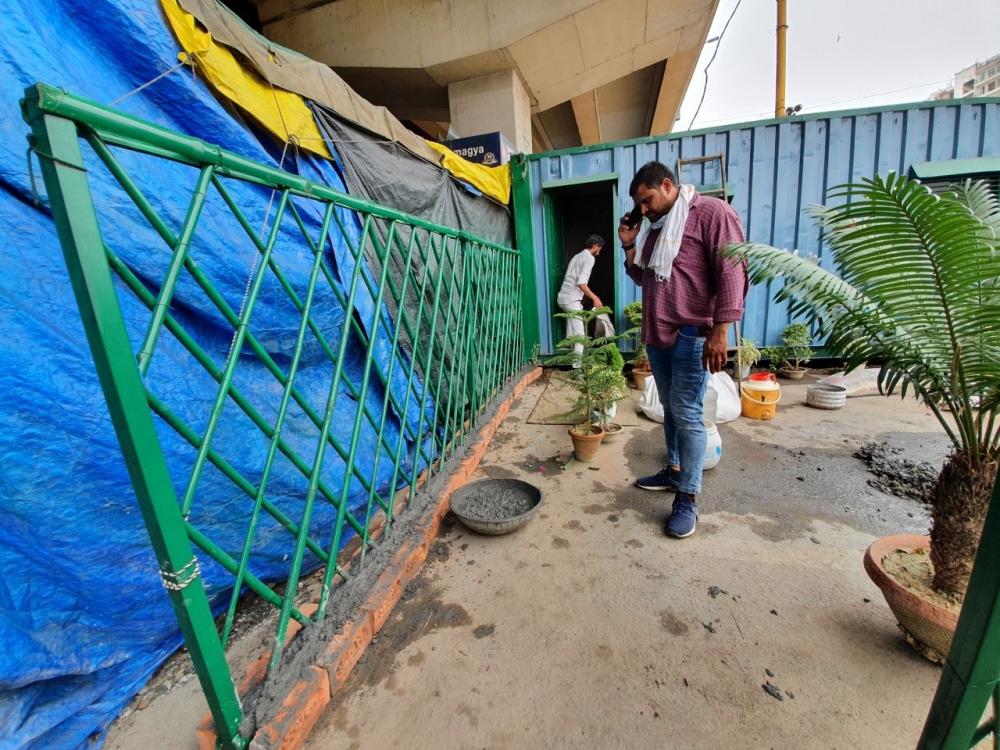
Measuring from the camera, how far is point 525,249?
16.6 feet

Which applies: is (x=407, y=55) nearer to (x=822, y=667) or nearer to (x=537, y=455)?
(x=537, y=455)

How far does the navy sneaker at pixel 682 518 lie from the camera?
6.64 ft

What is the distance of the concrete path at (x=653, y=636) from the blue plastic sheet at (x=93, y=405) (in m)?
0.71

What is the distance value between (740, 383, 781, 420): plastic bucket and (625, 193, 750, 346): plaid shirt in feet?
6.48

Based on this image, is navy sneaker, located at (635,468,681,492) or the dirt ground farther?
navy sneaker, located at (635,468,681,492)

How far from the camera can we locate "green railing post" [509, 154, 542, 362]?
16.1ft

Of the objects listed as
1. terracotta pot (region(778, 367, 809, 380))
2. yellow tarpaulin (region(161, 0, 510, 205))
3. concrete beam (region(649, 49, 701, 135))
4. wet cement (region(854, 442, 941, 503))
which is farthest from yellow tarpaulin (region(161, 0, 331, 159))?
concrete beam (region(649, 49, 701, 135))

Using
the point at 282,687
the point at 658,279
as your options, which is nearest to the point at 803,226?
the point at 658,279

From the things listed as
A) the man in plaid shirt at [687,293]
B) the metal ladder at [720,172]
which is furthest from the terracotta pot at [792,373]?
the man in plaid shirt at [687,293]

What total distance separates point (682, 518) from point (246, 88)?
277 centimetres

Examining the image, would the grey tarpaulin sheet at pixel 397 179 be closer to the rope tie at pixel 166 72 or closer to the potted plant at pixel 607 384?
the rope tie at pixel 166 72

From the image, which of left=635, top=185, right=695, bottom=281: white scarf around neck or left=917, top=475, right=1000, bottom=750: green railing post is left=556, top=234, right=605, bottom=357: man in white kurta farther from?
left=917, top=475, right=1000, bottom=750: green railing post

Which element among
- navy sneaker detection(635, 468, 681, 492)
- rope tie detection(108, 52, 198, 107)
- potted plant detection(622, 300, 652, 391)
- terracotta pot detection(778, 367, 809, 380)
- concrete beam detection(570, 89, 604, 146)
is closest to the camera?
rope tie detection(108, 52, 198, 107)

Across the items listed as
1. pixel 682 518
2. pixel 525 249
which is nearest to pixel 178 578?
pixel 682 518
